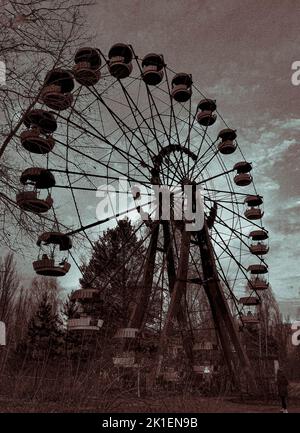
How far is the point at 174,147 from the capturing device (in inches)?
631

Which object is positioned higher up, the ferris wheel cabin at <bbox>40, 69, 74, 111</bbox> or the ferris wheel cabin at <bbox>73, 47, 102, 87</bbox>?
the ferris wheel cabin at <bbox>73, 47, 102, 87</bbox>

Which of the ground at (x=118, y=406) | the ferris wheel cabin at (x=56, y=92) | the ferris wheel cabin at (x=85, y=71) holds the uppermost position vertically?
the ferris wheel cabin at (x=85, y=71)

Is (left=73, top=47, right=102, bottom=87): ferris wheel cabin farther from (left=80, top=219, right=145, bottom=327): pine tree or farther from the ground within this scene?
(left=80, top=219, right=145, bottom=327): pine tree

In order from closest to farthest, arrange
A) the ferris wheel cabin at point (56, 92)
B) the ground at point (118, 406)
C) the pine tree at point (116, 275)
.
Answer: the ground at point (118, 406)
the ferris wheel cabin at point (56, 92)
the pine tree at point (116, 275)

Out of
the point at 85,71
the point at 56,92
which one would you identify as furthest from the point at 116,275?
the point at 56,92

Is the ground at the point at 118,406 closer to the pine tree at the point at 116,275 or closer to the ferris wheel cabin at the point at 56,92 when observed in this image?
the ferris wheel cabin at the point at 56,92

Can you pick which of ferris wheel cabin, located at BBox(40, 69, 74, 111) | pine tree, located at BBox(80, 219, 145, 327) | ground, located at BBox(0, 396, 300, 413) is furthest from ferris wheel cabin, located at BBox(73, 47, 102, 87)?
pine tree, located at BBox(80, 219, 145, 327)

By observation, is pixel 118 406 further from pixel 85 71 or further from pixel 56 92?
pixel 85 71

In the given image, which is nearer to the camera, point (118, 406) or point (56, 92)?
point (118, 406)

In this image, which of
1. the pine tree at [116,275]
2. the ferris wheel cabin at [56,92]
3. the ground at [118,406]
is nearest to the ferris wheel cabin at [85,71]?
the ferris wheel cabin at [56,92]

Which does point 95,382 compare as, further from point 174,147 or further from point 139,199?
point 174,147

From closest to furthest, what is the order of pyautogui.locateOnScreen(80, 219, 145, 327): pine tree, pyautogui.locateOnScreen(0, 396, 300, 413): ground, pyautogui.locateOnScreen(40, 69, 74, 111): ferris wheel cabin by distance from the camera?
1. pyautogui.locateOnScreen(0, 396, 300, 413): ground
2. pyautogui.locateOnScreen(40, 69, 74, 111): ferris wheel cabin
3. pyautogui.locateOnScreen(80, 219, 145, 327): pine tree

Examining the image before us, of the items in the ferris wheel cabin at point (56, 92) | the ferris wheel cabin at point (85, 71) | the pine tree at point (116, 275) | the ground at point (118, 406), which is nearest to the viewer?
the ground at point (118, 406)
